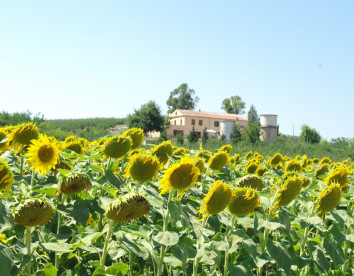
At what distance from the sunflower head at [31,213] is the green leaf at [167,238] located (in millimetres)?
379

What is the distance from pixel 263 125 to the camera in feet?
119

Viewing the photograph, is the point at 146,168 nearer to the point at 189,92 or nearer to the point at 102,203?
the point at 102,203

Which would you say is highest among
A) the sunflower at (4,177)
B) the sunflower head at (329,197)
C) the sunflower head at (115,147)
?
the sunflower head at (115,147)

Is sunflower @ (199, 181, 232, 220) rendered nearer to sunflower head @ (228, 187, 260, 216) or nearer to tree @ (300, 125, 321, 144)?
sunflower head @ (228, 187, 260, 216)

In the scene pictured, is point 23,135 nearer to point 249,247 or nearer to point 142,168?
point 142,168

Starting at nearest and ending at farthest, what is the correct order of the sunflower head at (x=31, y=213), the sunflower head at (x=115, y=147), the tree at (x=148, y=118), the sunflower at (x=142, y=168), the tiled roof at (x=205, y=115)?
the sunflower head at (x=31, y=213) → the sunflower at (x=142, y=168) → the sunflower head at (x=115, y=147) → the tree at (x=148, y=118) → the tiled roof at (x=205, y=115)

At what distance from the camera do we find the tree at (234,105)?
65.6 m

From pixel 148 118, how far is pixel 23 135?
42642mm

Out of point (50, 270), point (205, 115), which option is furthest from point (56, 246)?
point (205, 115)

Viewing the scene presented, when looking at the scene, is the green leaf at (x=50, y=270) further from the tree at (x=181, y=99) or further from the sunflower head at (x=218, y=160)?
the tree at (x=181, y=99)

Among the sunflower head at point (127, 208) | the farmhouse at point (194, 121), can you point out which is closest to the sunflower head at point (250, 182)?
the sunflower head at point (127, 208)

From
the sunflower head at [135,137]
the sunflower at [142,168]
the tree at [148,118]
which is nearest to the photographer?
the sunflower at [142,168]

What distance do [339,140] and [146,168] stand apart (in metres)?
25.2

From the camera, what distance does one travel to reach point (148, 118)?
146ft
